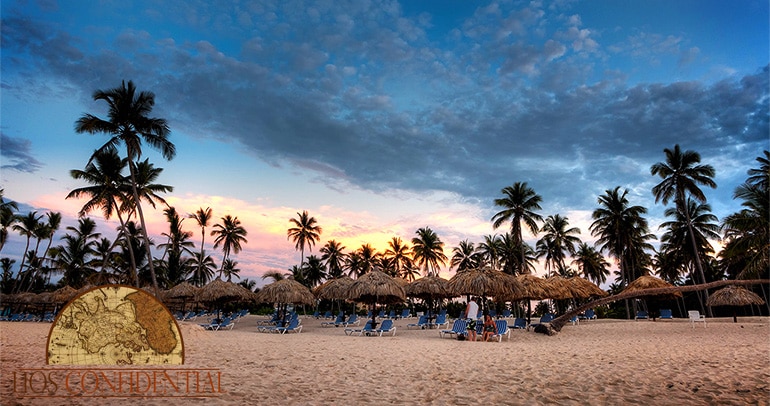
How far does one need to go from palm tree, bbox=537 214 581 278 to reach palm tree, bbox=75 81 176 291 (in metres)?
36.4

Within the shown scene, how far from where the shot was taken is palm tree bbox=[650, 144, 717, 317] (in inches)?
1156

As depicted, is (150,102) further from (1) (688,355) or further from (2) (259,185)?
(1) (688,355)

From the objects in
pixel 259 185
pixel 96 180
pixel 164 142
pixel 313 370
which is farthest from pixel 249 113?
pixel 313 370

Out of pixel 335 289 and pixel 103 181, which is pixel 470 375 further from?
pixel 103 181

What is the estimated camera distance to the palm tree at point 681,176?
96.4 ft

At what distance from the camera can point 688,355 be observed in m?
9.85

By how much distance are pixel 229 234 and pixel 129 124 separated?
87.5 ft

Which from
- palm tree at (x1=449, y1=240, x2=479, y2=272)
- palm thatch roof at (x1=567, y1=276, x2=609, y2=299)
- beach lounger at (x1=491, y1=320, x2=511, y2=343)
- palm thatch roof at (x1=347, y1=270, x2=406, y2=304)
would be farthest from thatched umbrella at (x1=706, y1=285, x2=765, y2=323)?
palm tree at (x1=449, y1=240, x2=479, y2=272)

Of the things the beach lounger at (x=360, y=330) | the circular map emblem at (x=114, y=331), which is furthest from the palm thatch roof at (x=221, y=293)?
the circular map emblem at (x=114, y=331)

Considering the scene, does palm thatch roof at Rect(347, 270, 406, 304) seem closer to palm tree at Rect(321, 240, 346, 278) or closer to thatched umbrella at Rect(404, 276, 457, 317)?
thatched umbrella at Rect(404, 276, 457, 317)

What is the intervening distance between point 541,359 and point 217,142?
15373 mm

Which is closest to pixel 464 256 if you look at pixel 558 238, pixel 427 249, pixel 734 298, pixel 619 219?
pixel 427 249

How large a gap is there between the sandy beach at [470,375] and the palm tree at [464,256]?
116 feet

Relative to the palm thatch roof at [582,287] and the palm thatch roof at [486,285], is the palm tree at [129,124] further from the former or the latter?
the palm thatch roof at [582,287]
